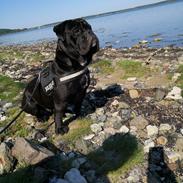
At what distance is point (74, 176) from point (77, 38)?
248cm

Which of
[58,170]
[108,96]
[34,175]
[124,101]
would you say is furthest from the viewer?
[108,96]

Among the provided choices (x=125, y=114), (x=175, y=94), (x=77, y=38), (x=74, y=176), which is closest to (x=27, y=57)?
(x=175, y=94)

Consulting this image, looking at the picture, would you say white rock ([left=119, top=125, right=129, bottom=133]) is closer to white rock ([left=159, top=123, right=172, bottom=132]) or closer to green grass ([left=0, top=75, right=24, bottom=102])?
white rock ([left=159, top=123, right=172, bottom=132])

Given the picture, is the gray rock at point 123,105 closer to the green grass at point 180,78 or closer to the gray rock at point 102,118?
the gray rock at point 102,118

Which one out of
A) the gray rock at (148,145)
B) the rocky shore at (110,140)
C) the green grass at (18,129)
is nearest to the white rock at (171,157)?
the rocky shore at (110,140)

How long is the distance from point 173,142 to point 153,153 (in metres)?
0.52

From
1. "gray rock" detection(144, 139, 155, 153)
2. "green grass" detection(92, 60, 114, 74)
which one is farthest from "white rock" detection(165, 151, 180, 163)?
"green grass" detection(92, 60, 114, 74)

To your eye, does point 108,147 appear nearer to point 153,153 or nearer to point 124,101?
point 153,153

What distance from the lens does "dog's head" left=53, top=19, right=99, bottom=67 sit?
260 inches

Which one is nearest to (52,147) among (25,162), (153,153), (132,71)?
(25,162)

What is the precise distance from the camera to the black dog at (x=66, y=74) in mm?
6637

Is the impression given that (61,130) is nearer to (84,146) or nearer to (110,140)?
(84,146)

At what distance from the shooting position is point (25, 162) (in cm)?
606

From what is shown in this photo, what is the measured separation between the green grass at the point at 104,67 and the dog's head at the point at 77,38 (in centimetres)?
577
